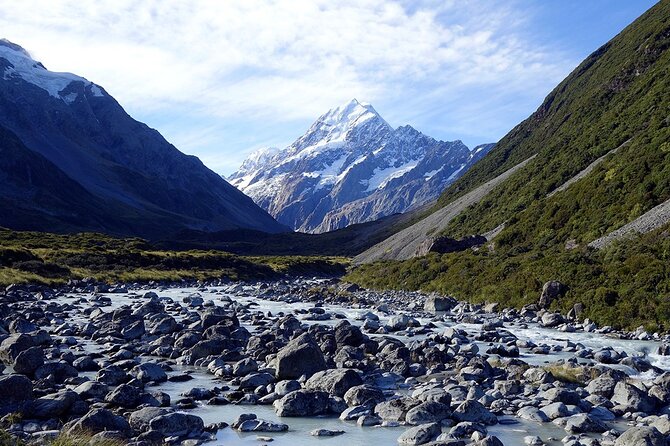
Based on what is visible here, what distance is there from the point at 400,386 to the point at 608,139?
6230 centimetres

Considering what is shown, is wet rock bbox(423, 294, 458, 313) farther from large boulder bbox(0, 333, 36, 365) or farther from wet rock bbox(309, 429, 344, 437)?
wet rock bbox(309, 429, 344, 437)

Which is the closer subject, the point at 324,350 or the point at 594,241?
the point at 324,350

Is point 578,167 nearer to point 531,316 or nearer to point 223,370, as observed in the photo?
point 531,316

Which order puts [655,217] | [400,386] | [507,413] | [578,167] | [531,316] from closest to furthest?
[507,413] < [400,386] < [531,316] < [655,217] < [578,167]

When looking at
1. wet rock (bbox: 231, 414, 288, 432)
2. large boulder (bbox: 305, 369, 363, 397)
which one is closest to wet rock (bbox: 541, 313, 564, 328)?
large boulder (bbox: 305, 369, 363, 397)

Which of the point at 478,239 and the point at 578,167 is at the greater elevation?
the point at 578,167

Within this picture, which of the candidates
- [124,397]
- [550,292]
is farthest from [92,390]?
[550,292]

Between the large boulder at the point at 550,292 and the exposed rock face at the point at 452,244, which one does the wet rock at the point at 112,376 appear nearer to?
the large boulder at the point at 550,292

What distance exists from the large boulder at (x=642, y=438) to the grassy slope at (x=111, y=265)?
56464mm

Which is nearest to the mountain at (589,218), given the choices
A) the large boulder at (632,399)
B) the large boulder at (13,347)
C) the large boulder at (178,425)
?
the large boulder at (632,399)

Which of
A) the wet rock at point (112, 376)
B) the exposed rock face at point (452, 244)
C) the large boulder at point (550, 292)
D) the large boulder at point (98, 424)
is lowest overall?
the wet rock at point (112, 376)

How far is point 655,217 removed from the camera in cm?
4009

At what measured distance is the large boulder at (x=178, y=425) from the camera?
1448 cm

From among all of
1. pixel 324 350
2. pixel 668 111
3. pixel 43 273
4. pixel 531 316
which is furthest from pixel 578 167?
pixel 43 273
